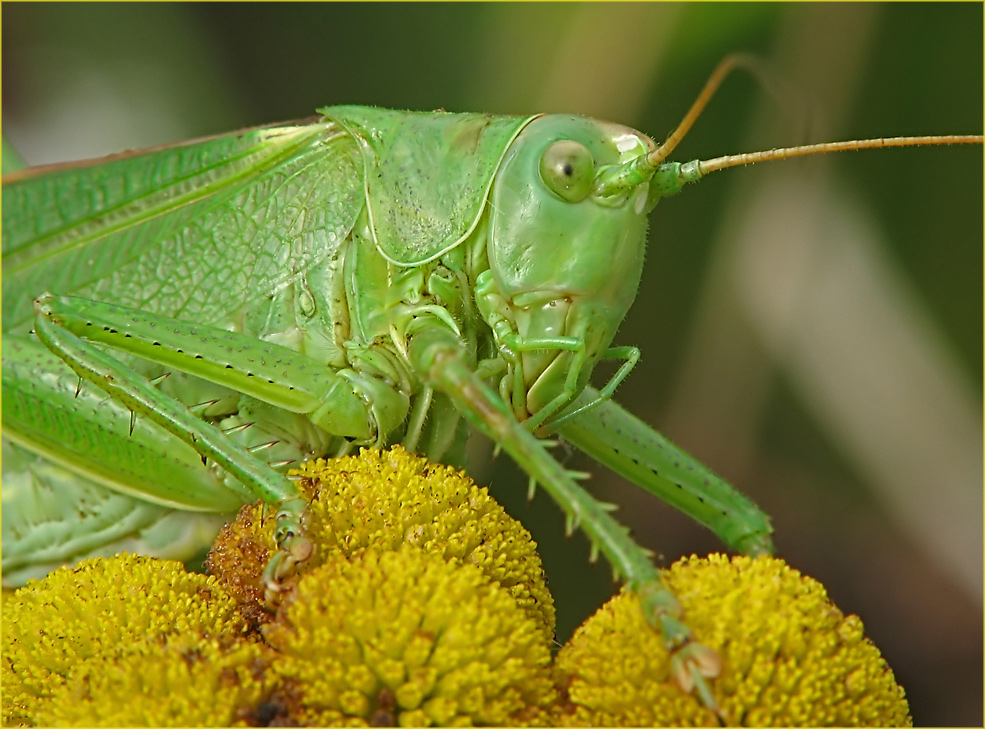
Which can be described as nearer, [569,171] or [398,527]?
[398,527]

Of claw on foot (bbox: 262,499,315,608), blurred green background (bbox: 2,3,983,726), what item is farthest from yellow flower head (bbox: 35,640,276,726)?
blurred green background (bbox: 2,3,983,726)

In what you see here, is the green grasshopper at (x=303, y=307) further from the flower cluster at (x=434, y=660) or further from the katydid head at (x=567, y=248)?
the flower cluster at (x=434, y=660)

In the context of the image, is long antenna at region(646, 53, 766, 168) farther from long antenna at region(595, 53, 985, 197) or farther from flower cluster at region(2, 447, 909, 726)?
flower cluster at region(2, 447, 909, 726)

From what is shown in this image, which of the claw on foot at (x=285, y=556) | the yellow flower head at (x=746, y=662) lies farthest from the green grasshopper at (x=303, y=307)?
the yellow flower head at (x=746, y=662)

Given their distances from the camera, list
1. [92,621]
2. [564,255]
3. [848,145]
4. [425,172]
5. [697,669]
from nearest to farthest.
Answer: [697,669]
[92,621]
[848,145]
[564,255]
[425,172]

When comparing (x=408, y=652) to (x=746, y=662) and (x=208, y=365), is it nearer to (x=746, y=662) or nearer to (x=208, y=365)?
(x=746, y=662)

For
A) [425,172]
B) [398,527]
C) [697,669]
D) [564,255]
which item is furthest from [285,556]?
[425,172]
